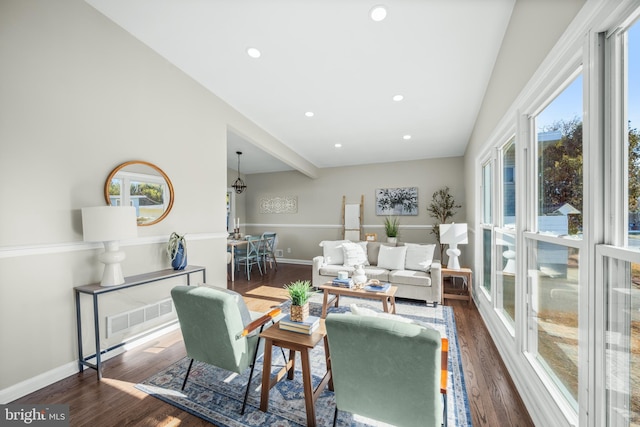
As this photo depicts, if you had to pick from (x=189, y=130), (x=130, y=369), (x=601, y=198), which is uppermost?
→ (x=189, y=130)

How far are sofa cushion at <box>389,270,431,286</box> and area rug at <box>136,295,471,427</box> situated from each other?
53.1 inches

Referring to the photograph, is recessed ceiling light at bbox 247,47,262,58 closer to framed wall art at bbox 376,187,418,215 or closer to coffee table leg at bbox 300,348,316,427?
coffee table leg at bbox 300,348,316,427

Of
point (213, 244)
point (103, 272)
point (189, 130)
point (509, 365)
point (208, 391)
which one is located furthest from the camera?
point (213, 244)

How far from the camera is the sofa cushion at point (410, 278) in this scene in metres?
3.76

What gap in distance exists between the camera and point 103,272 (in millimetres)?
2281

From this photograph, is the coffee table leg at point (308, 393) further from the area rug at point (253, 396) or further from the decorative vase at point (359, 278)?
the decorative vase at point (359, 278)

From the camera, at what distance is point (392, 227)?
613 centimetres

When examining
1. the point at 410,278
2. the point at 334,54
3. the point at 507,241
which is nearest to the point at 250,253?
the point at 410,278

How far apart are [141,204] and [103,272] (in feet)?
2.39

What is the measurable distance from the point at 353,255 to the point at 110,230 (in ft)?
10.7

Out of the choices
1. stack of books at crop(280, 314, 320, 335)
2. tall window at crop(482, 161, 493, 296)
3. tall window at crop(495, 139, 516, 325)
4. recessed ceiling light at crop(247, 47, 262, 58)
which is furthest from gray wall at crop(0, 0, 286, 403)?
tall window at crop(482, 161, 493, 296)

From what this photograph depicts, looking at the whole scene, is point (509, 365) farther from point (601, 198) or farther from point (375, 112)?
point (375, 112)

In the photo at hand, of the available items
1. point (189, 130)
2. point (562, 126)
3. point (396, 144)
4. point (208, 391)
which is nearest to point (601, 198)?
point (562, 126)

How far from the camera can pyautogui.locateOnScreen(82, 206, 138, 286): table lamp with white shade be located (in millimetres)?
2061
